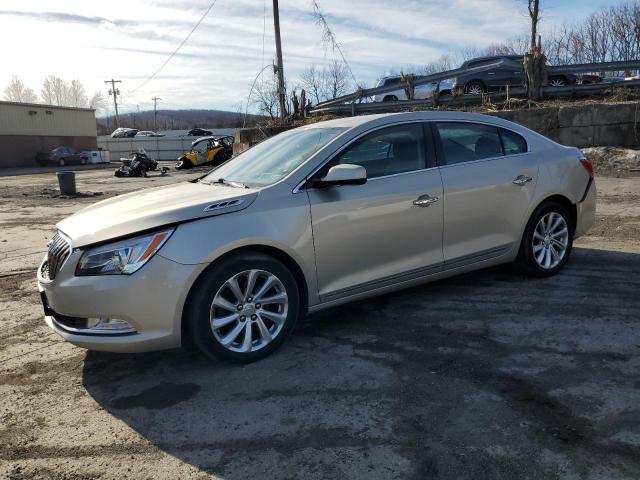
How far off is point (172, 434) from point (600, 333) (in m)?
3.07

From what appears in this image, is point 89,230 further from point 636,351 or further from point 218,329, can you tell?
point 636,351

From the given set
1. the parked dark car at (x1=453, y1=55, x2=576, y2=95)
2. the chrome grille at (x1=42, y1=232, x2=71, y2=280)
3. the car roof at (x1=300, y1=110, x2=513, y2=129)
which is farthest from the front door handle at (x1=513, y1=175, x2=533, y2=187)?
the parked dark car at (x1=453, y1=55, x2=576, y2=95)

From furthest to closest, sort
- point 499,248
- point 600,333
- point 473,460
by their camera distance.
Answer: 1. point 499,248
2. point 600,333
3. point 473,460

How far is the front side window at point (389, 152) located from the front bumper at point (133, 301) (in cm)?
153

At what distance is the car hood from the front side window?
0.88 meters

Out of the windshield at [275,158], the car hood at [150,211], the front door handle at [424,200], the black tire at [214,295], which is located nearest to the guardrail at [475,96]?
the windshield at [275,158]

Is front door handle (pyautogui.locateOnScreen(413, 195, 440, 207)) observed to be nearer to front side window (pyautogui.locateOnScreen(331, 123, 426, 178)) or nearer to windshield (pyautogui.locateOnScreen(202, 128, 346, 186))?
front side window (pyautogui.locateOnScreen(331, 123, 426, 178))

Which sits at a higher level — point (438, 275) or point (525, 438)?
point (438, 275)

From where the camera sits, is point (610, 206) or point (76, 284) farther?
point (610, 206)

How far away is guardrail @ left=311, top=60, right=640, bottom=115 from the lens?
15.4 m

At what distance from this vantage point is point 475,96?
55.9 ft

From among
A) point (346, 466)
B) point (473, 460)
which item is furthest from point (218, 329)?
point (473, 460)

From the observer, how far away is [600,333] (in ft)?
13.3

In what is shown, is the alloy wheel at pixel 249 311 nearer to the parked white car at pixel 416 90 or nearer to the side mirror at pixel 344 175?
the side mirror at pixel 344 175
